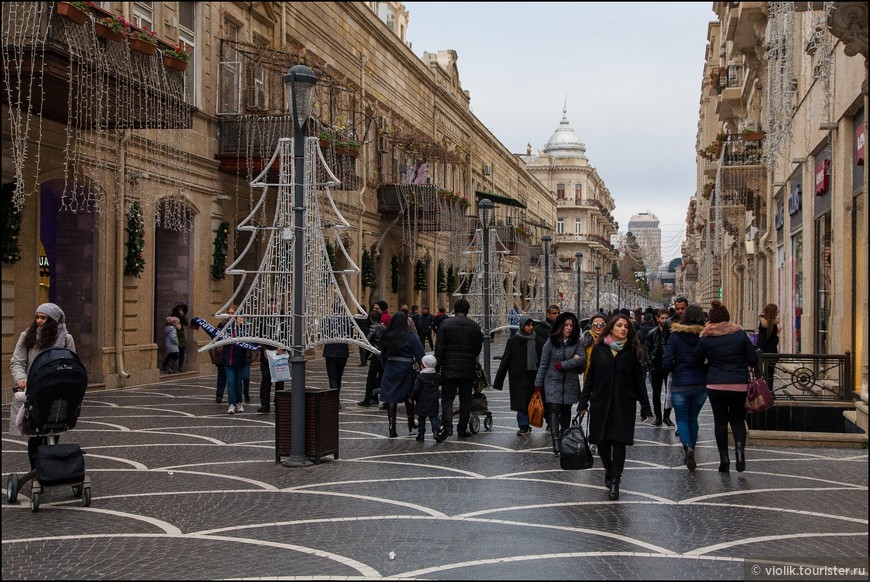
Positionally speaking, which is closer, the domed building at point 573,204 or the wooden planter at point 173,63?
the wooden planter at point 173,63

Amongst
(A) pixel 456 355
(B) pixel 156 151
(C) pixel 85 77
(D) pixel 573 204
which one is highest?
(D) pixel 573 204

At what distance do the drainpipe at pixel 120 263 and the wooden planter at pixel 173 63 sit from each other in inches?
103

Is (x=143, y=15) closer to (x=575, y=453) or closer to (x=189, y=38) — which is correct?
(x=189, y=38)

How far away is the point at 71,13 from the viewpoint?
604 inches

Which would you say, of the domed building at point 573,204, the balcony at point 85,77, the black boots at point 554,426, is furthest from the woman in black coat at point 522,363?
the domed building at point 573,204

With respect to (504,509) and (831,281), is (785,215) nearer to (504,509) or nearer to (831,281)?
(831,281)

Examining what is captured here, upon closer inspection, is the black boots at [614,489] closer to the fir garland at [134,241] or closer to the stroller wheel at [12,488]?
the stroller wheel at [12,488]

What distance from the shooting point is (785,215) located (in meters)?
24.3

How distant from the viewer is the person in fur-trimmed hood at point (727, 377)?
1041cm

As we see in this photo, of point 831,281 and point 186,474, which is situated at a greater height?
point 831,281

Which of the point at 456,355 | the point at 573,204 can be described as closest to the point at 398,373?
the point at 456,355

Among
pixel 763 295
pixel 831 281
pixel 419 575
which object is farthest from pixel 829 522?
pixel 763 295

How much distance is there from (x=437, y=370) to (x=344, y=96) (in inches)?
892

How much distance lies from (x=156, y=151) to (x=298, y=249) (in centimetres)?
1228
